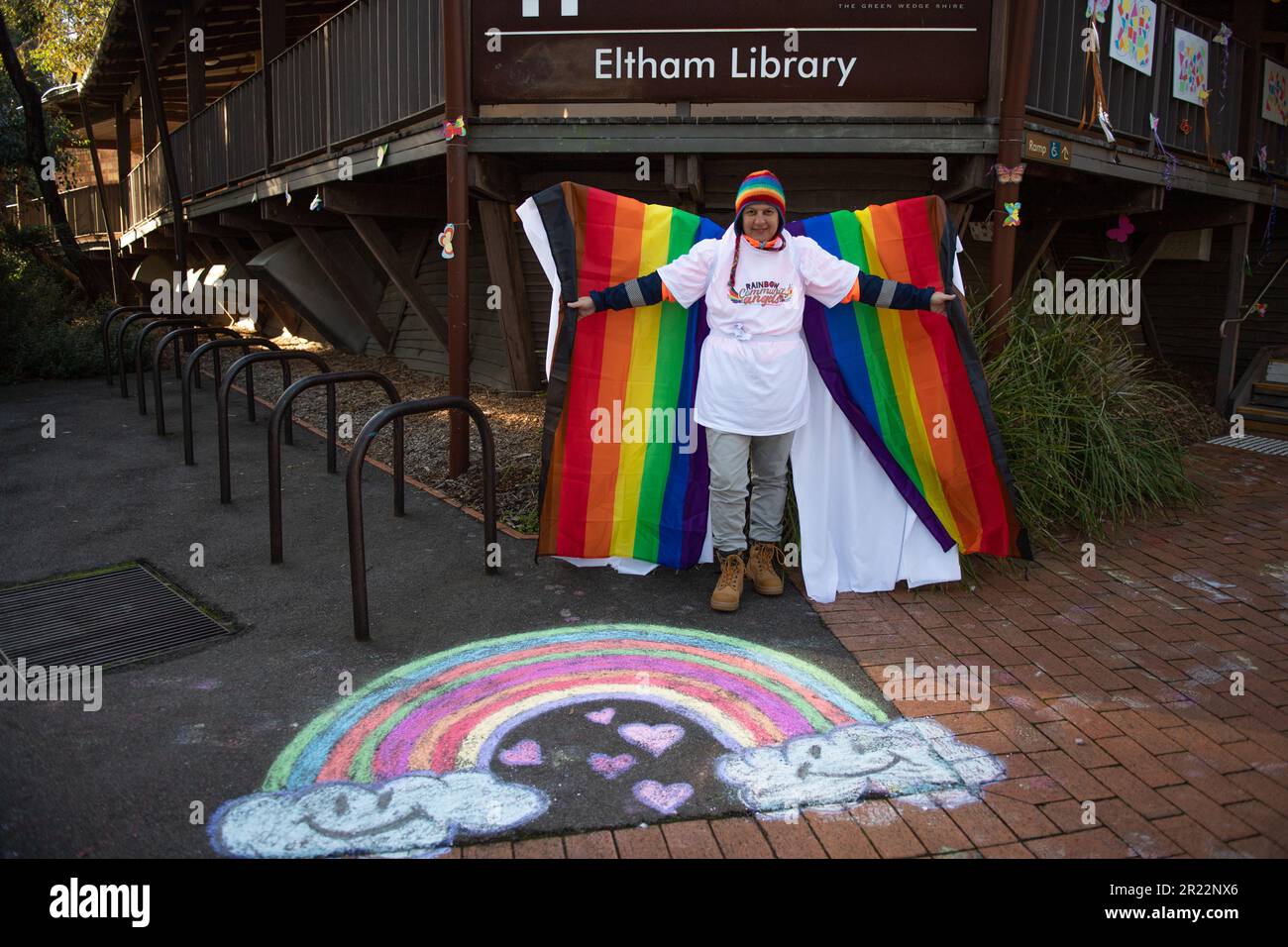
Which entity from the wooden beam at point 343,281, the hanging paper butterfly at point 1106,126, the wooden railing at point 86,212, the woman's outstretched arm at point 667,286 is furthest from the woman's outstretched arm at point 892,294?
the wooden railing at point 86,212

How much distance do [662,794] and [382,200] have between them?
752 cm

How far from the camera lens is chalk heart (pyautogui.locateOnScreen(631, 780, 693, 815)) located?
3.02m

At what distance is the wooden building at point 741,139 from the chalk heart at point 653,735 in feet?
12.4

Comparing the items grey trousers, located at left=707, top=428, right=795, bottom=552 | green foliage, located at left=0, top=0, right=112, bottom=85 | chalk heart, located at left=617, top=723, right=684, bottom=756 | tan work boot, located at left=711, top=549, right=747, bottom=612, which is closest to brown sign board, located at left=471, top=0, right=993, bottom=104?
grey trousers, located at left=707, top=428, right=795, bottom=552

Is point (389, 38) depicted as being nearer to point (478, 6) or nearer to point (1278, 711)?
point (478, 6)

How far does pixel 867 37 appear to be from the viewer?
21.6 ft

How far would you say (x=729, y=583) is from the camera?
4.73 m

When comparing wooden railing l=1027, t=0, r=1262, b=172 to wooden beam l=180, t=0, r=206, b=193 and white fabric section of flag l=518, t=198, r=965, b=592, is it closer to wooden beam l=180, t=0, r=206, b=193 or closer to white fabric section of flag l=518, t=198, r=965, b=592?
white fabric section of flag l=518, t=198, r=965, b=592

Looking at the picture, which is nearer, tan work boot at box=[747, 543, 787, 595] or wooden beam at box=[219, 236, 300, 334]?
tan work boot at box=[747, 543, 787, 595]

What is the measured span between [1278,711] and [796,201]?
5537mm

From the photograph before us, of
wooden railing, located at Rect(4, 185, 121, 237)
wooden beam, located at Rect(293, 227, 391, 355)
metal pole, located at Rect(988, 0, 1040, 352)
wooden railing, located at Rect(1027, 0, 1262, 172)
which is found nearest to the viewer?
metal pole, located at Rect(988, 0, 1040, 352)

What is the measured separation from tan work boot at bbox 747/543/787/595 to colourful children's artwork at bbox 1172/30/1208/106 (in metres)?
6.41

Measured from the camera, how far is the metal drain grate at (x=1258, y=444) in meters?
8.91

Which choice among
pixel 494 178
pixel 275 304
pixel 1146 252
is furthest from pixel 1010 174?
pixel 275 304
